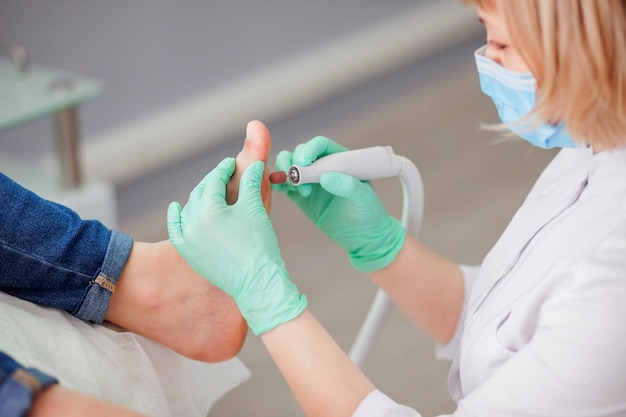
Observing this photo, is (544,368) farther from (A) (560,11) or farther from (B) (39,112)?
(B) (39,112)

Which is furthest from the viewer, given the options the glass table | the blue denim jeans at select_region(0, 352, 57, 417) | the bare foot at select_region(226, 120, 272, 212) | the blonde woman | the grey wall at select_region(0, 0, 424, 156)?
the grey wall at select_region(0, 0, 424, 156)

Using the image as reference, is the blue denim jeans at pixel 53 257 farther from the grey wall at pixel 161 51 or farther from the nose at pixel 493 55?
the grey wall at pixel 161 51

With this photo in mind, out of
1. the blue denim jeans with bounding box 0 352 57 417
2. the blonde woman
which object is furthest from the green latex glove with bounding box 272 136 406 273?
the blue denim jeans with bounding box 0 352 57 417

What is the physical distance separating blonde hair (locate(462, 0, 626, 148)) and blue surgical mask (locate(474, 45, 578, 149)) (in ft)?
0.07

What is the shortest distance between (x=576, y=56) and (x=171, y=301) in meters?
0.62

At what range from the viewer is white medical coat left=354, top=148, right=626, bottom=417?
89 cm

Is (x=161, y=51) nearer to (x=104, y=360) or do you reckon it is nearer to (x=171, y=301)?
(x=171, y=301)

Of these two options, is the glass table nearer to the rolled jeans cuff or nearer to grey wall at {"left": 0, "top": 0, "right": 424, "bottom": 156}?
grey wall at {"left": 0, "top": 0, "right": 424, "bottom": 156}

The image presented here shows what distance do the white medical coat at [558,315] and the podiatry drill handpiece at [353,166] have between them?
0.20 m

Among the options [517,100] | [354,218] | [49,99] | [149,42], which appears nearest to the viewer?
[517,100]

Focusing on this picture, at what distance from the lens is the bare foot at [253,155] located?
1133 mm

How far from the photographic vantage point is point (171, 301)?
1.19 m

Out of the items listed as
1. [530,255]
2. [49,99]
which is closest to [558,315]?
[530,255]

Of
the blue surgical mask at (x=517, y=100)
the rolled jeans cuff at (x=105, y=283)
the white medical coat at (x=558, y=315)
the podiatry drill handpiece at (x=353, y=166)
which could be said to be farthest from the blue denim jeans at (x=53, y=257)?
the blue surgical mask at (x=517, y=100)
